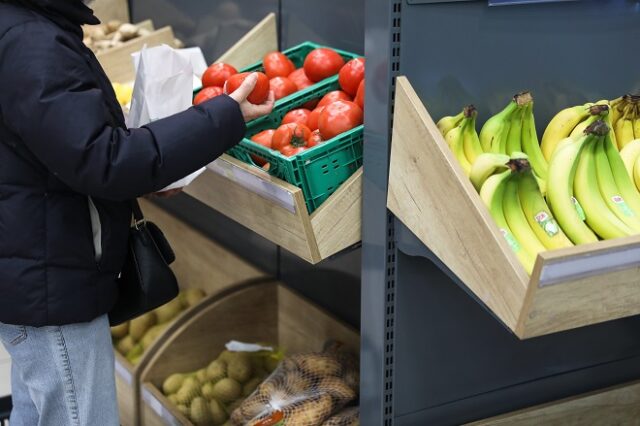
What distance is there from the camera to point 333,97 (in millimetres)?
2357

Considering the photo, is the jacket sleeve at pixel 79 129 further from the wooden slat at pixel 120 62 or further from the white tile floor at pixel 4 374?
the white tile floor at pixel 4 374

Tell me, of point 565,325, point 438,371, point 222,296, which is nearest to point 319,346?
point 222,296

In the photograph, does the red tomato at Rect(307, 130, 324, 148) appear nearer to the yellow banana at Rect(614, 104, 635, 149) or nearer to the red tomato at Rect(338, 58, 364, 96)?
the red tomato at Rect(338, 58, 364, 96)

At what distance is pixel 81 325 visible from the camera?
2188mm

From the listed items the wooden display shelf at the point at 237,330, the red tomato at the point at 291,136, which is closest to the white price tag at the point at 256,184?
the red tomato at the point at 291,136

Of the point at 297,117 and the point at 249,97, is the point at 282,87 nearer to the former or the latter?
the point at 297,117

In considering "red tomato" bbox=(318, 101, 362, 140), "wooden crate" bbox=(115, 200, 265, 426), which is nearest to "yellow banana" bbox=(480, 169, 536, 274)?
"red tomato" bbox=(318, 101, 362, 140)

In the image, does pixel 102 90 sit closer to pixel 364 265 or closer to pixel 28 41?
pixel 28 41

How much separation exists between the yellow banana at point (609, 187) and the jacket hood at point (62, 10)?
121 cm

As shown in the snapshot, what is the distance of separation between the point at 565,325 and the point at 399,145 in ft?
1.79

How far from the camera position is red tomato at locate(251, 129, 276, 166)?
2303 millimetres

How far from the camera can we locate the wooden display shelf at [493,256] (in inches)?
61.8

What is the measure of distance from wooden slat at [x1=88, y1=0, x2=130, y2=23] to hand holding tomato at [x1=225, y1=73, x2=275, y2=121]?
2.65m

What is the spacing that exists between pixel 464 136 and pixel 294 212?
0.43 metres
